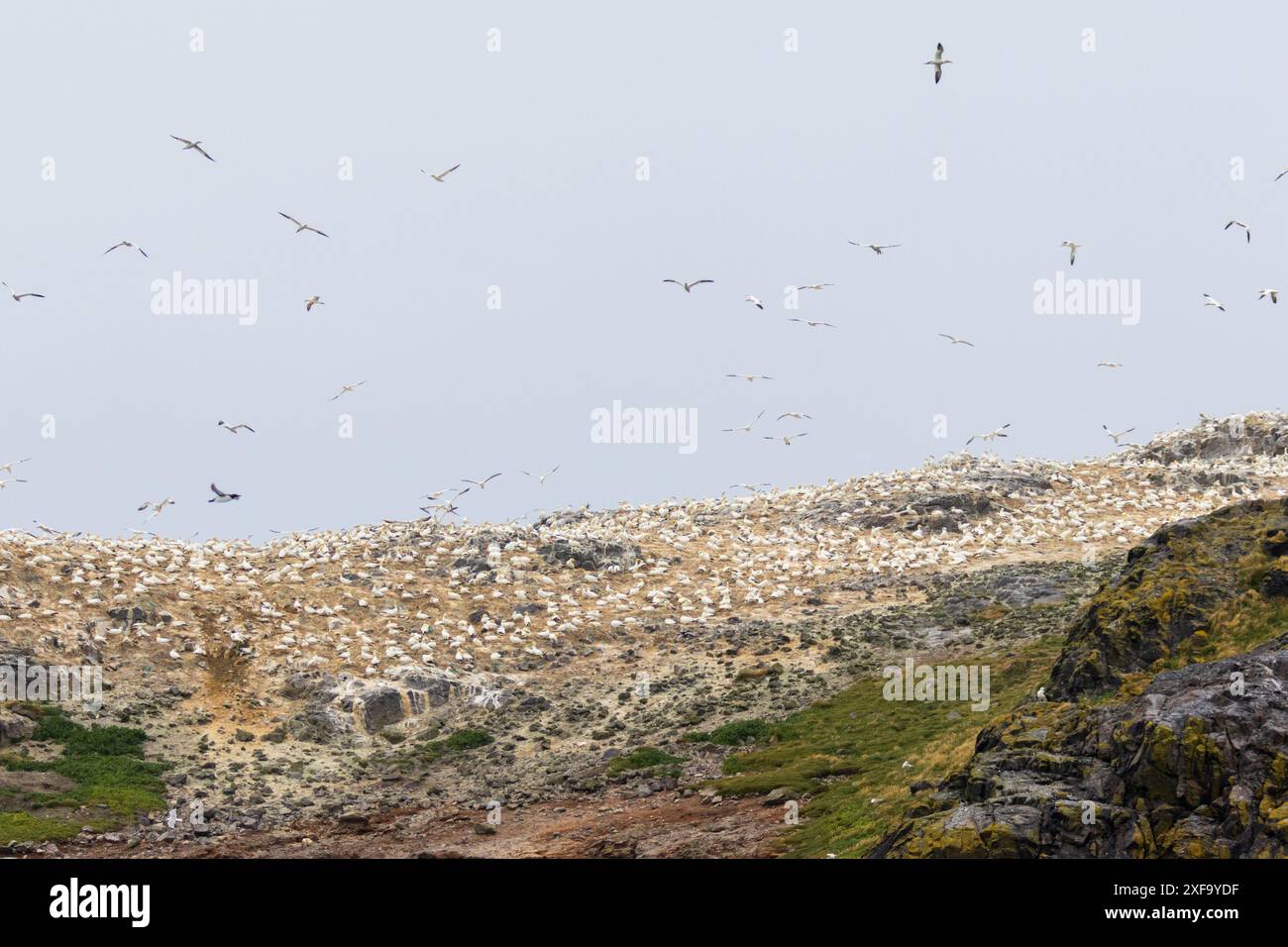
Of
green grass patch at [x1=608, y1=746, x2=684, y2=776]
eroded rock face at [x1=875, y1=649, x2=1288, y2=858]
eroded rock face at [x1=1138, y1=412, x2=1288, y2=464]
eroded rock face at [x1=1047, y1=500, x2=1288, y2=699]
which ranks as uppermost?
eroded rock face at [x1=1138, y1=412, x2=1288, y2=464]

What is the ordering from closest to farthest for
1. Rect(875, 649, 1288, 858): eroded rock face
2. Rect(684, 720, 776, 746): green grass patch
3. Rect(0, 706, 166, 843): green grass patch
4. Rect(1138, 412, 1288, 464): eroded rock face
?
Rect(875, 649, 1288, 858): eroded rock face < Rect(0, 706, 166, 843): green grass patch < Rect(684, 720, 776, 746): green grass patch < Rect(1138, 412, 1288, 464): eroded rock face

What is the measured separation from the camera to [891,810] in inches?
1341

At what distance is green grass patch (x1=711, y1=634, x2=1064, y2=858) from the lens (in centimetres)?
3441

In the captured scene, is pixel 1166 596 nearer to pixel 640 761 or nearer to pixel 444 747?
pixel 640 761

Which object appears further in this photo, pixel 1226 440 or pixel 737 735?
pixel 1226 440

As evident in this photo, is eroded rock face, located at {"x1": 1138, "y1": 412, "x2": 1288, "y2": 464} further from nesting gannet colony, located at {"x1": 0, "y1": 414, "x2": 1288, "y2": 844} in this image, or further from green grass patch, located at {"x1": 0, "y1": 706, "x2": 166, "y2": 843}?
green grass patch, located at {"x1": 0, "y1": 706, "x2": 166, "y2": 843}

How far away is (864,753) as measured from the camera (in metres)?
43.3

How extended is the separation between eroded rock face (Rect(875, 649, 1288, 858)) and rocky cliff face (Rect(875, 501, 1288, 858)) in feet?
0.08

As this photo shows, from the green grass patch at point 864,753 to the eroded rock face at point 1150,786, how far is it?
546 cm

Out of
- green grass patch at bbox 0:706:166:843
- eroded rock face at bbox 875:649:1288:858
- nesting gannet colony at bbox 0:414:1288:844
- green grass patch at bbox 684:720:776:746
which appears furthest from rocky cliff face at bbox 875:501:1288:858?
green grass patch at bbox 0:706:166:843

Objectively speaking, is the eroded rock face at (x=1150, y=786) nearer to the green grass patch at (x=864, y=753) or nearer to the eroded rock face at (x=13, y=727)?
the green grass patch at (x=864, y=753)

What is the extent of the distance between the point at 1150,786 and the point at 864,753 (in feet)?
66.8

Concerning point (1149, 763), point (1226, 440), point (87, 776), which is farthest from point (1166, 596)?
point (1226, 440)
